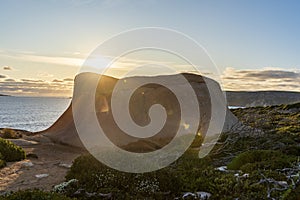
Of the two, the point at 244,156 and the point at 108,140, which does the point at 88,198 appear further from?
the point at 108,140

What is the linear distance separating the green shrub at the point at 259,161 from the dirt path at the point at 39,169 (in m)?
6.78

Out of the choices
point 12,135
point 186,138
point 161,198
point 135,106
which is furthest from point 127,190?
point 12,135

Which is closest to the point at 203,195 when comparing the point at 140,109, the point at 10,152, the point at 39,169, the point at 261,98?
the point at 39,169

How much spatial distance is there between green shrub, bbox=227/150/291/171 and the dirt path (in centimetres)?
678

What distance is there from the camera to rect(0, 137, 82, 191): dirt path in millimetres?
11266

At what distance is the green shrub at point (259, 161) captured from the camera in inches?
470

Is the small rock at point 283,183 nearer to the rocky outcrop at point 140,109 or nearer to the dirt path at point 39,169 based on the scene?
the dirt path at point 39,169

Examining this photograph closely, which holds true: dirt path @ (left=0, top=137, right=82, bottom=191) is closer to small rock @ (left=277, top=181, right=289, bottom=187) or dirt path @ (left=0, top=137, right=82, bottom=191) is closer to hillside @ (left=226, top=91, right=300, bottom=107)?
small rock @ (left=277, top=181, right=289, bottom=187)

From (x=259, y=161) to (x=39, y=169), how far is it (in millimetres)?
9176

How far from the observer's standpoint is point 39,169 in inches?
542

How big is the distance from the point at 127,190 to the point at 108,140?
11.2m

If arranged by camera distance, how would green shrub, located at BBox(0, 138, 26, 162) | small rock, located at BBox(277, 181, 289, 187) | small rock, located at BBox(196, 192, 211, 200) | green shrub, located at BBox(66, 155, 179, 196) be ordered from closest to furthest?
1. small rock, located at BBox(196, 192, 211, 200)
2. small rock, located at BBox(277, 181, 289, 187)
3. green shrub, located at BBox(66, 155, 179, 196)
4. green shrub, located at BBox(0, 138, 26, 162)

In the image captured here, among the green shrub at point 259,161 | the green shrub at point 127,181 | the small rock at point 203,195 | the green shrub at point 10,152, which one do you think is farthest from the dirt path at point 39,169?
the green shrub at point 259,161

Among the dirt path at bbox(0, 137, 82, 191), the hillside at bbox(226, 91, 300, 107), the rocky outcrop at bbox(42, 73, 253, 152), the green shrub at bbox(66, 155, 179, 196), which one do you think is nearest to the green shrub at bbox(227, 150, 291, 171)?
the green shrub at bbox(66, 155, 179, 196)
